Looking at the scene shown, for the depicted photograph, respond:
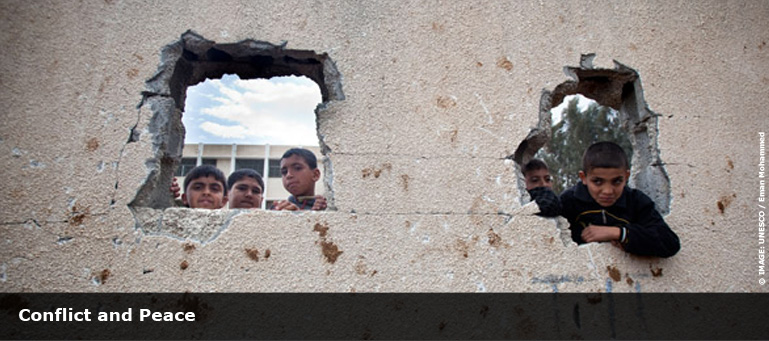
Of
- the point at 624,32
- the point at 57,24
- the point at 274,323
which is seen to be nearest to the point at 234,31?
the point at 57,24

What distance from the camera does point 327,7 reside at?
2146 mm

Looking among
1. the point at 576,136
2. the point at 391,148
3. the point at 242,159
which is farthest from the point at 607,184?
the point at 242,159

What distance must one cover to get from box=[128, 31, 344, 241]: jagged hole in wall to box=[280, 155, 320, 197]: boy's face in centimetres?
67

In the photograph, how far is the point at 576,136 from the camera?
11.8 metres

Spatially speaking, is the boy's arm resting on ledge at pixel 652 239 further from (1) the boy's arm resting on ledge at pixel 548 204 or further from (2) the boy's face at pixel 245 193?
(2) the boy's face at pixel 245 193

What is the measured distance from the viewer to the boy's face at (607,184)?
2.12 m

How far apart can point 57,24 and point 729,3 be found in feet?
11.4

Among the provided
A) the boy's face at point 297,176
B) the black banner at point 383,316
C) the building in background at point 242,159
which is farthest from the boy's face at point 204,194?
the building in background at point 242,159

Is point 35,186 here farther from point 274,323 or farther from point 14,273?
point 274,323

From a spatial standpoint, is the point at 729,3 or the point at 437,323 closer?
the point at 437,323

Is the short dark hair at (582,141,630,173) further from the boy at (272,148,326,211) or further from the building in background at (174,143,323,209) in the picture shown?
the building in background at (174,143,323,209)

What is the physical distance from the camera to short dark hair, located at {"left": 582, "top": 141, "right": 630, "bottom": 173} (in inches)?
84.4

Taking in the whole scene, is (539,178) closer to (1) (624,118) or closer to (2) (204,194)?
(1) (624,118)

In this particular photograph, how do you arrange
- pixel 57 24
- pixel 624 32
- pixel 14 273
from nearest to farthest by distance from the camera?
1. pixel 14 273
2. pixel 57 24
3. pixel 624 32
